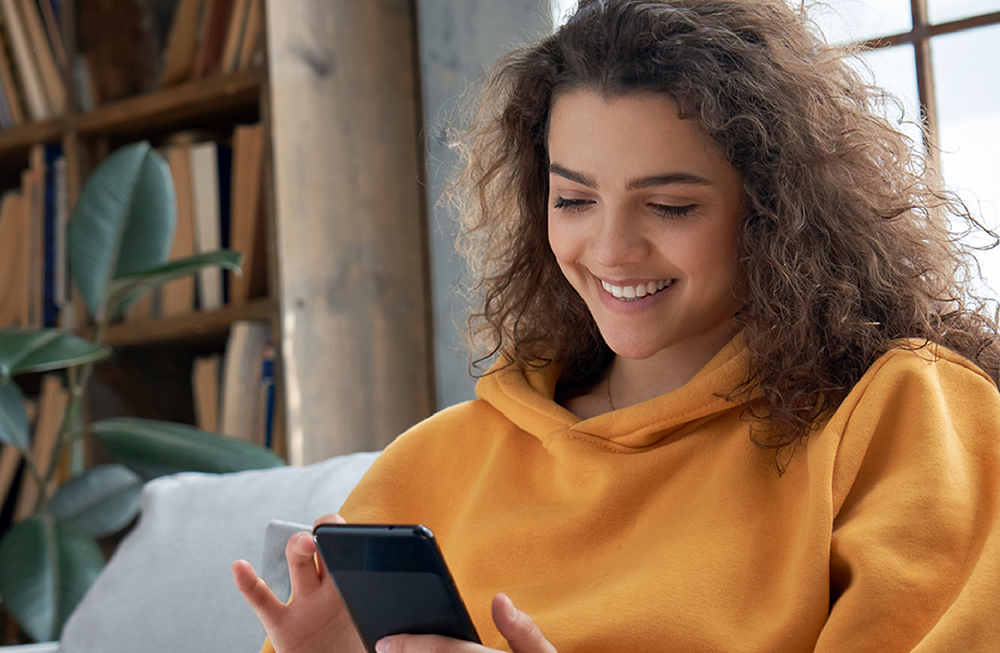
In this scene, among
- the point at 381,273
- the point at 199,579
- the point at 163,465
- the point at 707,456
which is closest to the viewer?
the point at 707,456

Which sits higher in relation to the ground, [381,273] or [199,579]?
[381,273]

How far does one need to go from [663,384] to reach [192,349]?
5.14 ft

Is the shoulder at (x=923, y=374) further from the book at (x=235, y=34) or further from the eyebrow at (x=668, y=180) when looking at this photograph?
the book at (x=235, y=34)

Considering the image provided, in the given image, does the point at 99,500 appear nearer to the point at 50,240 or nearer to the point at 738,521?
the point at 50,240

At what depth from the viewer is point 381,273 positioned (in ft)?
6.47

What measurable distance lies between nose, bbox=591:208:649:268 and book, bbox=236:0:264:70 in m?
1.22

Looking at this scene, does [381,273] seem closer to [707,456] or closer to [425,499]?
[425,499]

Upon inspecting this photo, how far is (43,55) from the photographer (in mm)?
2195

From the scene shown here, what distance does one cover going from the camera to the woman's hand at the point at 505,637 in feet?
2.38

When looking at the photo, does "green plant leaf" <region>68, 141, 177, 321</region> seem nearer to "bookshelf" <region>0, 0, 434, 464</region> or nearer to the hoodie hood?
"bookshelf" <region>0, 0, 434, 464</region>

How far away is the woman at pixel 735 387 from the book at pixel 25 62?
5.22 ft

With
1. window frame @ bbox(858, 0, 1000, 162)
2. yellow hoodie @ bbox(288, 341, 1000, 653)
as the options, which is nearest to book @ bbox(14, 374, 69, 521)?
yellow hoodie @ bbox(288, 341, 1000, 653)

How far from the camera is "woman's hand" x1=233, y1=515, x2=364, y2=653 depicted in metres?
0.88

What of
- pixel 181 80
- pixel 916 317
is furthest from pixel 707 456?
pixel 181 80
